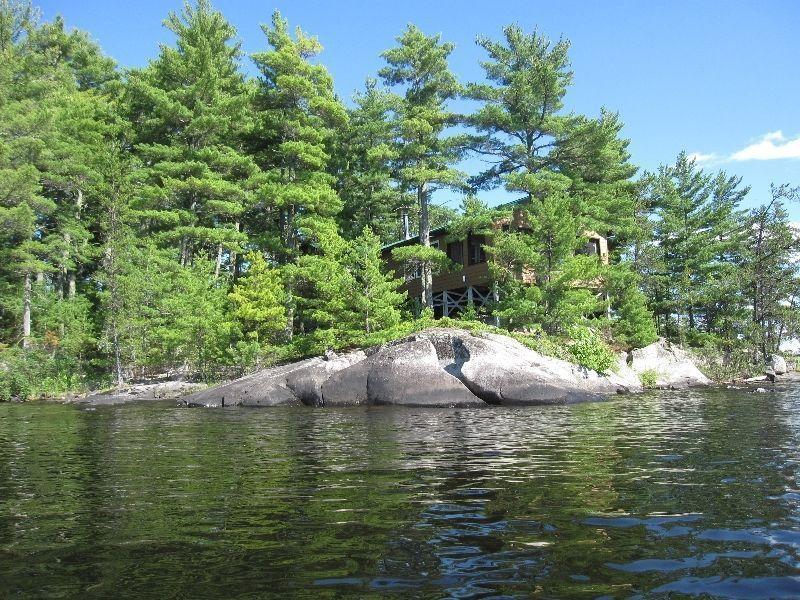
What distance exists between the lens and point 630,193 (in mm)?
40062

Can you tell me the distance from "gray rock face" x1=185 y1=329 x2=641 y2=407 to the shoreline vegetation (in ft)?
7.00

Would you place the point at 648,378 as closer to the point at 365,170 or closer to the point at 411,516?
the point at 365,170

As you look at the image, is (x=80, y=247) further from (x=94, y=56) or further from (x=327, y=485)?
(x=327, y=485)

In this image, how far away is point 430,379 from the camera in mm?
21984

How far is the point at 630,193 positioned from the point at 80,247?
121ft

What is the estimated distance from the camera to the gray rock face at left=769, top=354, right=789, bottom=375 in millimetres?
37722

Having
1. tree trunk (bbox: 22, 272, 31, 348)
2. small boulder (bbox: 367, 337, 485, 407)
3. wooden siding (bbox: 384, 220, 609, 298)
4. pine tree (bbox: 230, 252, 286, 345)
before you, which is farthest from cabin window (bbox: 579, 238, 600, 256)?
tree trunk (bbox: 22, 272, 31, 348)

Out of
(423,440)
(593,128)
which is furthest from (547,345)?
(423,440)

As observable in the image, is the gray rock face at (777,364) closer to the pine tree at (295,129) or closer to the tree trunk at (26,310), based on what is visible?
the pine tree at (295,129)

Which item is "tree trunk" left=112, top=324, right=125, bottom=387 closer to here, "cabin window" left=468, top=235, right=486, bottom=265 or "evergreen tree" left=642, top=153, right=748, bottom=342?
"cabin window" left=468, top=235, right=486, bottom=265

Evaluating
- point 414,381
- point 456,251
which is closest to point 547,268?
point 414,381

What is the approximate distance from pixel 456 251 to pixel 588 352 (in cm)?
1389

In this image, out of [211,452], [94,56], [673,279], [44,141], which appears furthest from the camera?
[94,56]

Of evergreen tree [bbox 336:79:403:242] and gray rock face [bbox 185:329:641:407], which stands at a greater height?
evergreen tree [bbox 336:79:403:242]
